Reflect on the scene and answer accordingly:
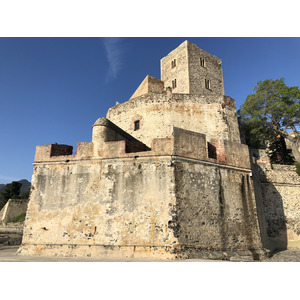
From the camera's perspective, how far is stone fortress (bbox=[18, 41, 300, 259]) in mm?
8148

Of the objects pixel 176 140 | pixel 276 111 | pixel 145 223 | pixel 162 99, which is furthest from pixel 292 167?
pixel 145 223

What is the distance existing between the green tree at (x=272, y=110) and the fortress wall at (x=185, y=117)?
6305mm

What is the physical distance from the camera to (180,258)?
25.0 feet

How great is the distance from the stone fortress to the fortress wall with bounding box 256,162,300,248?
20.3 feet

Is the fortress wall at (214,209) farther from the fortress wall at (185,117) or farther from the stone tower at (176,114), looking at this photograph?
the fortress wall at (185,117)

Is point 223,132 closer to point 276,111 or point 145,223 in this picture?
point 276,111

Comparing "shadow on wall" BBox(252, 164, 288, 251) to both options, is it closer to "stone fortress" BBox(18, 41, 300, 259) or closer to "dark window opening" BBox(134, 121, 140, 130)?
"stone fortress" BBox(18, 41, 300, 259)

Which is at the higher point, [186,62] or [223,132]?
[186,62]

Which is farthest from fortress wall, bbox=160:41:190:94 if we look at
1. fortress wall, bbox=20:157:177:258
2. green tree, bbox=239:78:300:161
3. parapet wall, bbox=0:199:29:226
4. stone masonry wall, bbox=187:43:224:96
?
parapet wall, bbox=0:199:29:226

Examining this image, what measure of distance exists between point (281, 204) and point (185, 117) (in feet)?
27.7

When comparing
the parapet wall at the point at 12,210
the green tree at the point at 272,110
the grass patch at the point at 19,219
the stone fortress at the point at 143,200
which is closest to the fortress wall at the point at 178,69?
the green tree at the point at 272,110

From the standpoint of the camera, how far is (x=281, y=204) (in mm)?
15477

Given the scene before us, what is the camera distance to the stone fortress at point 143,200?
8.15 meters

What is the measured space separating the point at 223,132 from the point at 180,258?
41.2ft
